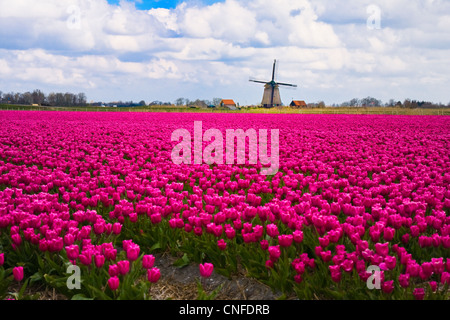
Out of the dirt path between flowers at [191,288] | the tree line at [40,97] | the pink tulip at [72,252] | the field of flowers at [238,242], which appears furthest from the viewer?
the tree line at [40,97]

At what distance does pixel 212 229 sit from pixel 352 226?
150 centimetres

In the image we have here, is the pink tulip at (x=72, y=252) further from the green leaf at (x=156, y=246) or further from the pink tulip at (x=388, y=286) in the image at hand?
the pink tulip at (x=388, y=286)

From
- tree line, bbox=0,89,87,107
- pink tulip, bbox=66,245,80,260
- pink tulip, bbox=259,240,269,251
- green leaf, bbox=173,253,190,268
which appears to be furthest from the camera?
tree line, bbox=0,89,87,107

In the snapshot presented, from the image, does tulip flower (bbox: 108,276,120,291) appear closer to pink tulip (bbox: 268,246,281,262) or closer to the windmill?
pink tulip (bbox: 268,246,281,262)

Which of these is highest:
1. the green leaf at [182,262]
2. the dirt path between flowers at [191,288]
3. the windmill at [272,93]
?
the windmill at [272,93]

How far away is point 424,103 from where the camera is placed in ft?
266

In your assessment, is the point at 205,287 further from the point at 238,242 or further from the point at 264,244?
the point at 238,242

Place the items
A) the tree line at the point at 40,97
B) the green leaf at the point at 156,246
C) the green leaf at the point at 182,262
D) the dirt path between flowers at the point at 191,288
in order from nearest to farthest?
the dirt path between flowers at the point at 191,288 < the green leaf at the point at 182,262 < the green leaf at the point at 156,246 < the tree line at the point at 40,97

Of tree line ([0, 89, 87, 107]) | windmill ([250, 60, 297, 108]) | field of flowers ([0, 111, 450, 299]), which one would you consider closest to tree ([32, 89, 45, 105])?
tree line ([0, 89, 87, 107])

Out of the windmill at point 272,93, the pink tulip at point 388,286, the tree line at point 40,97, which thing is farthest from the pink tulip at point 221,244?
the tree line at point 40,97

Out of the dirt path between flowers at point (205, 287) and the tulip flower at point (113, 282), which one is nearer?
the tulip flower at point (113, 282)

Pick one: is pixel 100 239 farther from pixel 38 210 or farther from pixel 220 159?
pixel 220 159
